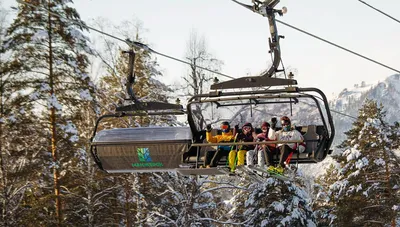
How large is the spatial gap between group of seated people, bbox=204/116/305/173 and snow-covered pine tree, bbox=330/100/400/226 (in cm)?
1609

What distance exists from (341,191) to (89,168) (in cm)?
1306

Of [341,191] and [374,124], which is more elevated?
[374,124]

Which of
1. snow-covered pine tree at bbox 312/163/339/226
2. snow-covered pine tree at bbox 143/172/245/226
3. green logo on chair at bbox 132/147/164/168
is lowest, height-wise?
snow-covered pine tree at bbox 312/163/339/226

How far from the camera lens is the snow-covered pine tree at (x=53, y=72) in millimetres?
17812

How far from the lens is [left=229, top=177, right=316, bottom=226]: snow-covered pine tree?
24.1 metres

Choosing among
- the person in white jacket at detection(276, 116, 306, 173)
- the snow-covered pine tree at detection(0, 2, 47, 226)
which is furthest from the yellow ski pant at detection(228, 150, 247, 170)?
the snow-covered pine tree at detection(0, 2, 47, 226)

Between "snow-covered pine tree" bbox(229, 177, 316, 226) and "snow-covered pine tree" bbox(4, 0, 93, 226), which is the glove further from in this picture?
"snow-covered pine tree" bbox(229, 177, 316, 226)

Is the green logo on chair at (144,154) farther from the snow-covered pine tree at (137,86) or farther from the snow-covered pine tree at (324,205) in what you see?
the snow-covered pine tree at (324,205)

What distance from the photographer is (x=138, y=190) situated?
2006 cm

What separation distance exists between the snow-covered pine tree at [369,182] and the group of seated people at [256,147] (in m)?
16.1

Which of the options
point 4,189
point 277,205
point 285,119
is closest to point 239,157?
point 285,119

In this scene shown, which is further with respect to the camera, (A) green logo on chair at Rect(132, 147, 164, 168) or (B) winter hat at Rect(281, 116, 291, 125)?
(A) green logo on chair at Rect(132, 147, 164, 168)

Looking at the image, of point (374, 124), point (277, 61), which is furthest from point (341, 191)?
point (277, 61)

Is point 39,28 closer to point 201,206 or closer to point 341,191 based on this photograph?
point 201,206
